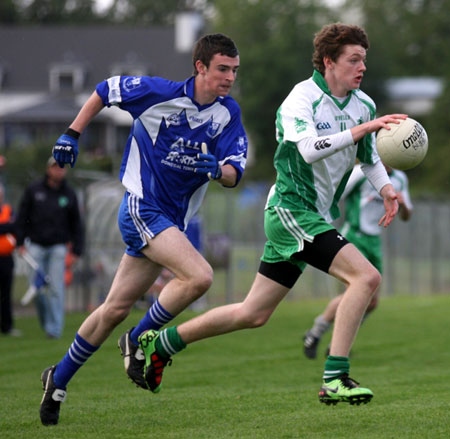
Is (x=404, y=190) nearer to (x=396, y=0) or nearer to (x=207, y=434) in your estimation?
(x=207, y=434)

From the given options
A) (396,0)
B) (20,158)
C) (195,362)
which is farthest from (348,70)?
(396,0)

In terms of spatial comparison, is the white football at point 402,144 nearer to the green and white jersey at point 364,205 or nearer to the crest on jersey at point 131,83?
the crest on jersey at point 131,83

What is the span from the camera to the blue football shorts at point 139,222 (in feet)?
21.2

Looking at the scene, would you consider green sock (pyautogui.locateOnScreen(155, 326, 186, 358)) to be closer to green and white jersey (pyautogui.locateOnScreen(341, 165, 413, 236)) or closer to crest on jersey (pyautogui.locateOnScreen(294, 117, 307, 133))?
crest on jersey (pyautogui.locateOnScreen(294, 117, 307, 133))

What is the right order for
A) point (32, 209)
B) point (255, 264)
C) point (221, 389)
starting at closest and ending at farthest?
point (221, 389)
point (32, 209)
point (255, 264)

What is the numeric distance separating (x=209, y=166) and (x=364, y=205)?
197 inches

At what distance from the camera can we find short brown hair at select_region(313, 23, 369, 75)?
20.7ft

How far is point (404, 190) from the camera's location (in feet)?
36.7

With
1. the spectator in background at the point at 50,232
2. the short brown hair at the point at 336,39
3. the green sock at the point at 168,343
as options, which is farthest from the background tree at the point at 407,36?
the green sock at the point at 168,343

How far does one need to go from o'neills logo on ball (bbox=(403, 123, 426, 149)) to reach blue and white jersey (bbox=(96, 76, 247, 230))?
112 cm

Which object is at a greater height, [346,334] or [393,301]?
[346,334]

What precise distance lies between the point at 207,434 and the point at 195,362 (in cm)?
441

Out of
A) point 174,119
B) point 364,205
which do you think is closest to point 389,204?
point 174,119

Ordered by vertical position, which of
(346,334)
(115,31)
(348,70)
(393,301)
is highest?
(115,31)
